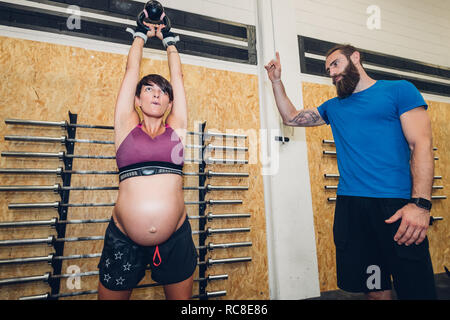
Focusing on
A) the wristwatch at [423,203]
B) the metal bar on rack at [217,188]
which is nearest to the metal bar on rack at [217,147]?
the metal bar on rack at [217,188]

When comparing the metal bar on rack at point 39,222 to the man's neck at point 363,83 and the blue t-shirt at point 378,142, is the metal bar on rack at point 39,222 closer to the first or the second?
the blue t-shirt at point 378,142

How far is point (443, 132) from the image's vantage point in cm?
316

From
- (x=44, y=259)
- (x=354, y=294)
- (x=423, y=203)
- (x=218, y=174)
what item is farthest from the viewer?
(x=354, y=294)

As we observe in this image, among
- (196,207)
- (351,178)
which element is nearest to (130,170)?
(196,207)

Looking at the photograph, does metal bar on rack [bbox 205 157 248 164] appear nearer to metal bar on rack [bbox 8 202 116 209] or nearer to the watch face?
metal bar on rack [bbox 8 202 116 209]

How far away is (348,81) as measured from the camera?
1545 mm

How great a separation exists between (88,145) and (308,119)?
1.82 meters

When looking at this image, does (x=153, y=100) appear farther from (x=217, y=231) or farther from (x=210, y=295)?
(x=210, y=295)

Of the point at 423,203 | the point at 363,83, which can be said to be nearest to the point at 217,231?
the point at 423,203

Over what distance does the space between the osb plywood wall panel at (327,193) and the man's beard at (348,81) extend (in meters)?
1.04

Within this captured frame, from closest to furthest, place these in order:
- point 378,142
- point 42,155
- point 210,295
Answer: point 378,142
point 42,155
point 210,295

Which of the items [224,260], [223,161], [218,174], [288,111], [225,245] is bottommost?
[224,260]

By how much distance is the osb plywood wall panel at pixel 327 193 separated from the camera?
2404 mm

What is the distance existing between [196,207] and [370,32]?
10.6 feet
